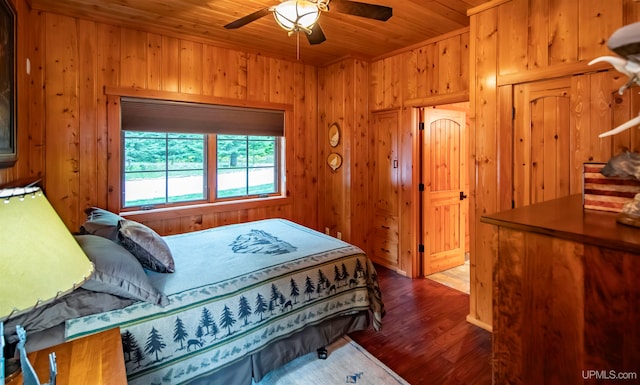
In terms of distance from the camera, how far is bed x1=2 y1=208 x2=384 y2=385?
1583 millimetres

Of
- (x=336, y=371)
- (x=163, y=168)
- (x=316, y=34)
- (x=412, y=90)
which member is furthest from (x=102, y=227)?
(x=412, y=90)

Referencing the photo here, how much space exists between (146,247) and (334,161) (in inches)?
109

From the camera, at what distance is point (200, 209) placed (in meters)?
3.64

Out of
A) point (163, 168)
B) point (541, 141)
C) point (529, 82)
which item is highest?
point (529, 82)

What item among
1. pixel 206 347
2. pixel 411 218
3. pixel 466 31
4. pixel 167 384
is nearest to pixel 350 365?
pixel 206 347

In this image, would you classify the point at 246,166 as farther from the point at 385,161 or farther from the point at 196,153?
the point at 385,161

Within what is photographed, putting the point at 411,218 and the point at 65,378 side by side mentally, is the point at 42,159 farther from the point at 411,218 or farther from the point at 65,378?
the point at 411,218

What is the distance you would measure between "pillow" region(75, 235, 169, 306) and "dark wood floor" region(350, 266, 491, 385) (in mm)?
1665

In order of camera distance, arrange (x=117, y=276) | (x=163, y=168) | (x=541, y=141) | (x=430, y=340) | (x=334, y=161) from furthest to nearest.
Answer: (x=334, y=161) < (x=163, y=168) < (x=430, y=340) < (x=541, y=141) < (x=117, y=276)

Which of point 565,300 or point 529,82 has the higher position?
point 529,82

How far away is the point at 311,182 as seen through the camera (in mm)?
4539

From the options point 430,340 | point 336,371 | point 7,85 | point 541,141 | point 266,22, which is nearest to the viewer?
point 7,85

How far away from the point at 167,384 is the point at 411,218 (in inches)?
119

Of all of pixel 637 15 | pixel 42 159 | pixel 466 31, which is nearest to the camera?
pixel 637 15
